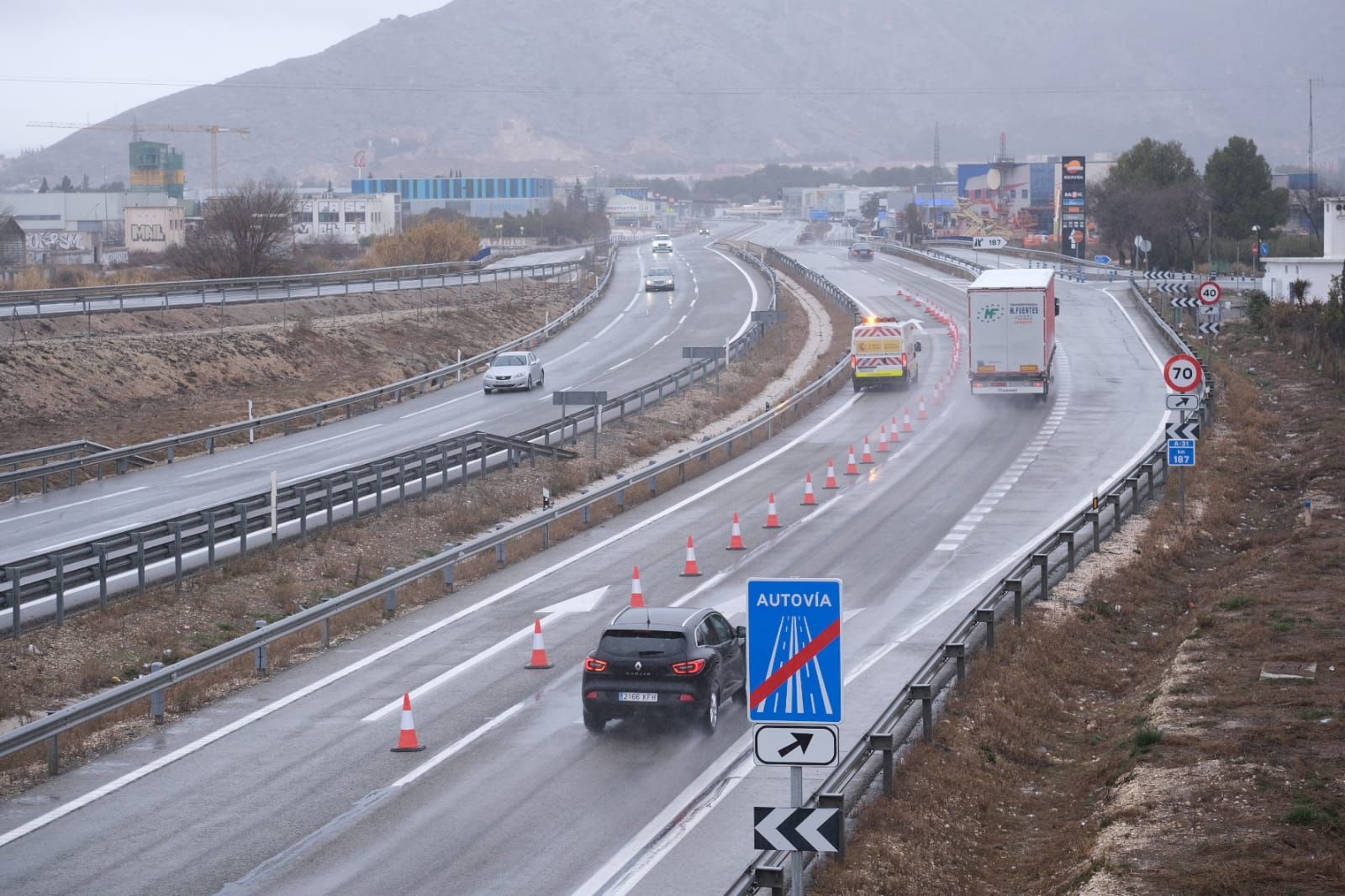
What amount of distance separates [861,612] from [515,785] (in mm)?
9314

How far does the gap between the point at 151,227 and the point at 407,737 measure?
14330cm

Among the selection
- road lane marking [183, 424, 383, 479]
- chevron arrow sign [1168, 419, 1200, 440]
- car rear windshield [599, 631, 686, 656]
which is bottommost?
car rear windshield [599, 631, 686, 656]

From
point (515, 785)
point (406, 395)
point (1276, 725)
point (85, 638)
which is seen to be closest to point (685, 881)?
point (515, 785)

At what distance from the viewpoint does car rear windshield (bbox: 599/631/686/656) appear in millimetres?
17203

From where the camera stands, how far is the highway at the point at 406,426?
106ft

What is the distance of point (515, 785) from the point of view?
15.6 metres

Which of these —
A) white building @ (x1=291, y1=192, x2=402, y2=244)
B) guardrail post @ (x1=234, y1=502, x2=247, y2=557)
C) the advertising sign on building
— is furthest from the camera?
white building @ (x1=291, y1=192, x2=402, y2=244)

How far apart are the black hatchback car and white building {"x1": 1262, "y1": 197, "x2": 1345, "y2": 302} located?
56.0 metres

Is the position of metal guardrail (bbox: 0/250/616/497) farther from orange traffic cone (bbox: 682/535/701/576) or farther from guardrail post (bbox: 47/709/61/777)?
guardrail post (bbox: 47/709/61/777)

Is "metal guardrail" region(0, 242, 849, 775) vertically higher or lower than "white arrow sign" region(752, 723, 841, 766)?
lower

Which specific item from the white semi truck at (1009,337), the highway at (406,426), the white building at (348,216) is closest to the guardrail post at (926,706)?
the highway at (406,426)

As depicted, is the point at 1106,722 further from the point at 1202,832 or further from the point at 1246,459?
the point at 1246,459

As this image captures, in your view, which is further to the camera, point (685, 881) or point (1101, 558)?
point (1101, 558)

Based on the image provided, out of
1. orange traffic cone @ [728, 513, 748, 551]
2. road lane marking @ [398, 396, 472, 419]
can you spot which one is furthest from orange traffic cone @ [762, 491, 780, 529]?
road lane marking @ [398, 396, 472, 419]
